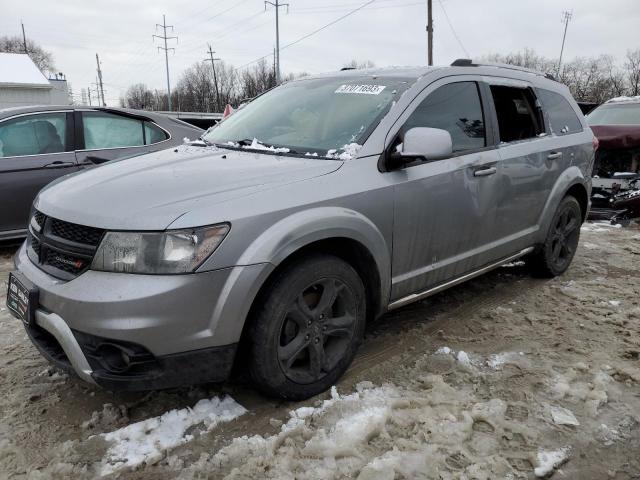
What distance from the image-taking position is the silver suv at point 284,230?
223 cm

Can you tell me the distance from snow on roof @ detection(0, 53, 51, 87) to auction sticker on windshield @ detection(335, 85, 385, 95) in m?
37.4

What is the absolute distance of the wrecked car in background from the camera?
707 cm

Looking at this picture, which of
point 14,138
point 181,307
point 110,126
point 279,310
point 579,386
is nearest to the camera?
point 181,307

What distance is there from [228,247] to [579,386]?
209 centimetres

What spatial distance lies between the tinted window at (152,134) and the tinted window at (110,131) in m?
0.05

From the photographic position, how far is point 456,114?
3.52 meters

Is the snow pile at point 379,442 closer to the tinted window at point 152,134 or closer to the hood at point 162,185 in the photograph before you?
the hood at point 162,185

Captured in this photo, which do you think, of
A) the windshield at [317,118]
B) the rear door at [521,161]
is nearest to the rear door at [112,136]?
the windshield at [317,118]

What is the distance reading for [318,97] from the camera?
3.51 metres

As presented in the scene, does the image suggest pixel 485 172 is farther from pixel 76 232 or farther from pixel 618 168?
pixel 618 168

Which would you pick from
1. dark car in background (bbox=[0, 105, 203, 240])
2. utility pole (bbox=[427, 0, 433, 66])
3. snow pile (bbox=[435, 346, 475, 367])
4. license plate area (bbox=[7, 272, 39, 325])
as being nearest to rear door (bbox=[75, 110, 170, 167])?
dark car in background (bbox=[0, 105, 203, 240])

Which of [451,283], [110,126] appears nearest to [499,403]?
[451,283]

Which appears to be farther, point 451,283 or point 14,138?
point 14,138

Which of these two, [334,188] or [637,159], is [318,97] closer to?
[334,188]
